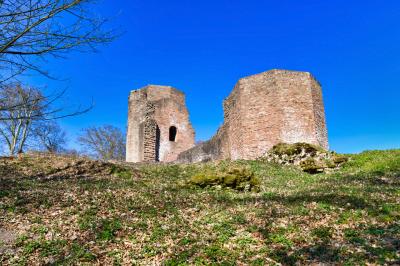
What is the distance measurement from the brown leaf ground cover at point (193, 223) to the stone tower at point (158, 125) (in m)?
16.1

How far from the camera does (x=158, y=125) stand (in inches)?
1340

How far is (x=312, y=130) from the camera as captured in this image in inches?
841

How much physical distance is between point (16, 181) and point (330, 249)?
10.4m

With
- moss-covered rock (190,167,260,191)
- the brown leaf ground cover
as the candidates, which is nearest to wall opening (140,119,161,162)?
the brown leaf ground cover

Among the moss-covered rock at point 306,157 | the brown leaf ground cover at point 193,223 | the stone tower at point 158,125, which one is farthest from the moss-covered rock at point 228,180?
the stone tower at point 158,125

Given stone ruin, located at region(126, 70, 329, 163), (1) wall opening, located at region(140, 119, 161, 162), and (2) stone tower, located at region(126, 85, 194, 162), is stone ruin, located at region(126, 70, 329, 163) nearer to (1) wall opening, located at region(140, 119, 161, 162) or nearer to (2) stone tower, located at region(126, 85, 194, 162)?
(1) wall opening, located at region(140, 119, 161, 162)

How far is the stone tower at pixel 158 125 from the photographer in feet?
93.7

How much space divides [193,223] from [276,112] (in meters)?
14.7

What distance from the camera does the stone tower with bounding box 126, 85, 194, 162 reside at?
28562 millimetres

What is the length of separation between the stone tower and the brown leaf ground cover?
52.9ft

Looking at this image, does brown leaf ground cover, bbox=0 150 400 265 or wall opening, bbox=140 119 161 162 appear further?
wall opening, bbox=140 119 161 162

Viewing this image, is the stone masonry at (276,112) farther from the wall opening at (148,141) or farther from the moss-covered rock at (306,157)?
the wall opening at (148,141)

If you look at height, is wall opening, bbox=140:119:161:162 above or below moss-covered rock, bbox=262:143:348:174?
above

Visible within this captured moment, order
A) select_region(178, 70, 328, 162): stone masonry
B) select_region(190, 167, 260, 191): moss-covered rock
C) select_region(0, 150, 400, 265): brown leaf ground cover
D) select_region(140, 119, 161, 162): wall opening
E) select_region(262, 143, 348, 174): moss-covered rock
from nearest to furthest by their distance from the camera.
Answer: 1. select_region(0, 150, 400, 265): brown leaf ground cover
2. select_region(190, 167, 260, 191): moss-covered rock
3. select_region(262, 143, 348, 174): moss-covered rock
4. select_region(178, 70, 328, 162): stone masonry
5. select_region(140, 119, 161, 162): wall opening
